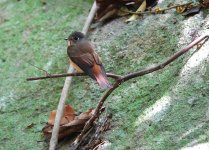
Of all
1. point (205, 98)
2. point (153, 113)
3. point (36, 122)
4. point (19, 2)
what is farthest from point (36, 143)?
point (19, 2)

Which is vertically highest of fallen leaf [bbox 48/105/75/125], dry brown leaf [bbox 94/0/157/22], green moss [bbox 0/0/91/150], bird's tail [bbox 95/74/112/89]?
bird's tail [bbox 95/74/112/89]

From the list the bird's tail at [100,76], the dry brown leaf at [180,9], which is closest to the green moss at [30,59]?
the bird's tail at [100,76]

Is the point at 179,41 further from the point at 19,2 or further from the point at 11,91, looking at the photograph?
the point at 19,2

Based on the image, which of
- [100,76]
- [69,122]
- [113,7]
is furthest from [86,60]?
[113,7]

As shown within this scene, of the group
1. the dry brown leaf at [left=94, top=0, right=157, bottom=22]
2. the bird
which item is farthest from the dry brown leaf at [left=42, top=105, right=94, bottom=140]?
the dry brown leaf at [left=94, top=0, right=157, bottom=22]

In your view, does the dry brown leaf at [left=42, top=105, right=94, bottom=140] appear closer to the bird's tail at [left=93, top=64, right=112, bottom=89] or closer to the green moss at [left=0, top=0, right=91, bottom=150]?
the green moss at [left=0, top=0, right=91, bottom=150]

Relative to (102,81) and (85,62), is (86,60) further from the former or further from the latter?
(102,81)

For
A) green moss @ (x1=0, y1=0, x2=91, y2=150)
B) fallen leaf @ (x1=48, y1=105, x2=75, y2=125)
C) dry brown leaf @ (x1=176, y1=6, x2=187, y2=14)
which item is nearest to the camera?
fallen leaf @ (x1=48, y1=105, x2=75, y2=125)

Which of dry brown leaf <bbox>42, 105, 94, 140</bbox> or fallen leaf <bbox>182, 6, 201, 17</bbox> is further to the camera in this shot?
fallen leaf <bbox>182, 6, 201, 17</bbox>

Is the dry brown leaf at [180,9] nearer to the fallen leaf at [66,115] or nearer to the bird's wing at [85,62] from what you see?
the bird's wing at [85,62]
